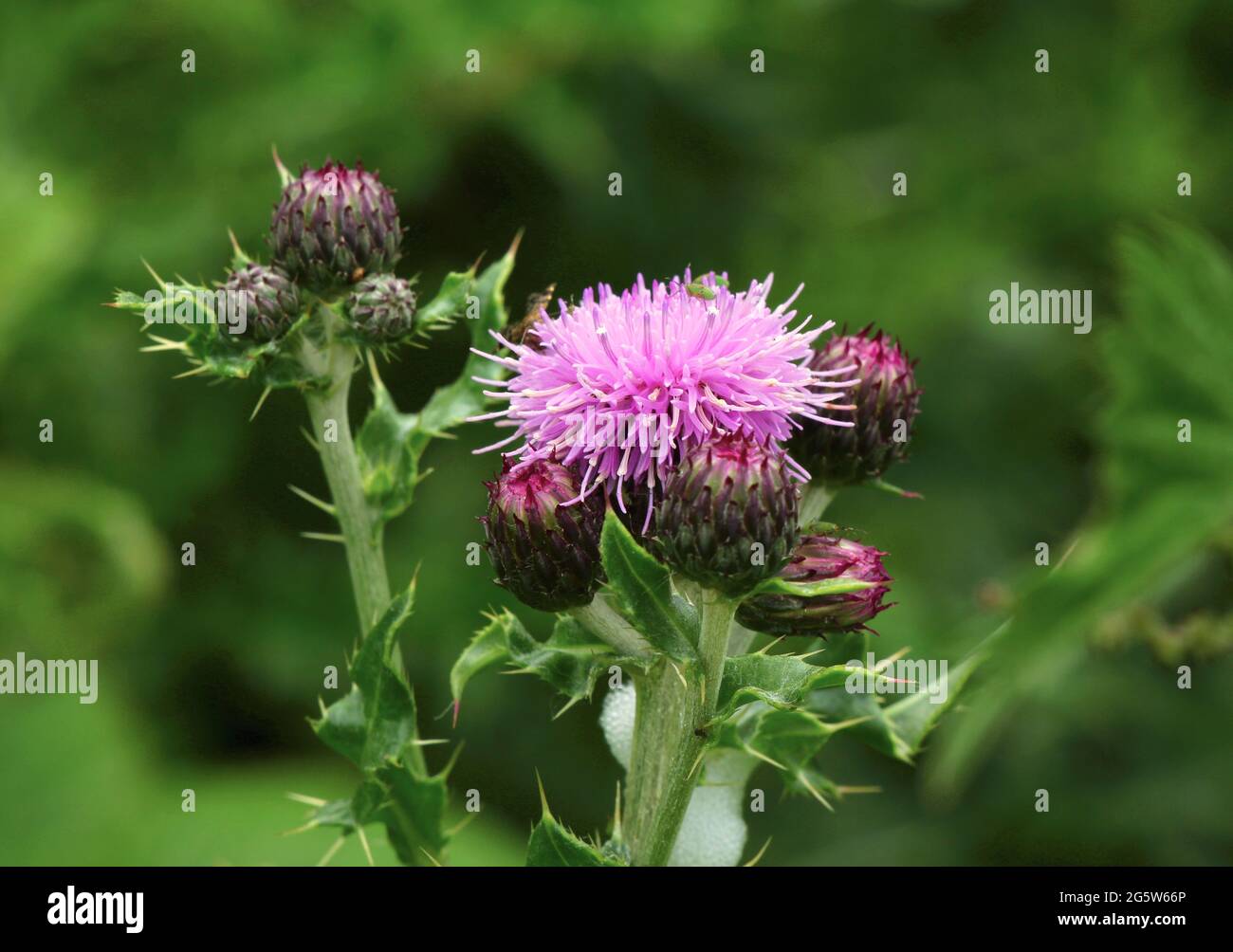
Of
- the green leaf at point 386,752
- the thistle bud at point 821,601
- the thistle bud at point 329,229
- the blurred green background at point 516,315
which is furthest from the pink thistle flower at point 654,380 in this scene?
the blurred green background at point 516,315

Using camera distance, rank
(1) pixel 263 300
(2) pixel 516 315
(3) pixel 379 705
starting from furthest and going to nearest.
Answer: (2) pixel 516 315, (1) pixel 263 300, (3) pixel 379 705

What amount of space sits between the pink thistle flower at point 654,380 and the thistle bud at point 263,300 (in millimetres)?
513

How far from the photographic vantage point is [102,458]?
5191 mm

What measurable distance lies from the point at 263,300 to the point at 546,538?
757 mm

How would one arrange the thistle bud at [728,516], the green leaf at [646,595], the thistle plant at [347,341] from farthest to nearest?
the thistle plant at [347,341] → the thistle bud at [728,516] → the green leaf at [646,595]

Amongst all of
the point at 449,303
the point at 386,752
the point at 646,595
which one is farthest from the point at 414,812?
the point at 449,303

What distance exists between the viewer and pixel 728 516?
6.81 ft

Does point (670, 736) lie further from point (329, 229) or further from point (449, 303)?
point (329, 229)

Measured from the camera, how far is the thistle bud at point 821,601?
2.27 meters

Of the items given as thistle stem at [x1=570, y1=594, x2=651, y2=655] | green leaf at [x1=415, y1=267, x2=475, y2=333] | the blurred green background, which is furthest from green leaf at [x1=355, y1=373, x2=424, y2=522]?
the blurred green background

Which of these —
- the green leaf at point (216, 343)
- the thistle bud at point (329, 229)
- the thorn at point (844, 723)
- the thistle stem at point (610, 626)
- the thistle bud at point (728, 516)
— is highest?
the thistle bud at point (329, 229)

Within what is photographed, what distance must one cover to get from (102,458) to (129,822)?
1461 mm

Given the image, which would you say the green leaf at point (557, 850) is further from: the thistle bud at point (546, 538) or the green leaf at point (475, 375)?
the green leaf at point (475, 375)
